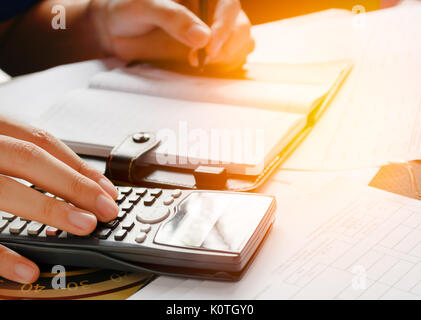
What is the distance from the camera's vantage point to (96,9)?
89cm

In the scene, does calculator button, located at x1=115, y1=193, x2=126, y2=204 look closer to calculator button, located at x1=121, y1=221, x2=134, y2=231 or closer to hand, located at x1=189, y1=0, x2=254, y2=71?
calculator button, located at x1=121, y1=221, x2=134, y2=231

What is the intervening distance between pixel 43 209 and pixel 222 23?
1.53ft

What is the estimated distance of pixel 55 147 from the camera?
432mm

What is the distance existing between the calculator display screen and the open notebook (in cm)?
6

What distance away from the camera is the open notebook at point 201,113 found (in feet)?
1.49

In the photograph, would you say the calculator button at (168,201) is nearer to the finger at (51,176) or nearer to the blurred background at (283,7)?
the finger at (51,176)

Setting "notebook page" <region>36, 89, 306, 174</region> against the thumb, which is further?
the thumb

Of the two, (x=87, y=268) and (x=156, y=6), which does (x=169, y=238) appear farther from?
(x=156, y=6)

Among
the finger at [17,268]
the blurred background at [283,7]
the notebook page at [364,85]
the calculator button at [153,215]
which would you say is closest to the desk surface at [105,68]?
the notebook page at [364,85]

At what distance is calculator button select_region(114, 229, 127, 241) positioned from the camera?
346 mm

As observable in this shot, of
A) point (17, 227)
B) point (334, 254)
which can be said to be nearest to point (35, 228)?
point (17, 227)

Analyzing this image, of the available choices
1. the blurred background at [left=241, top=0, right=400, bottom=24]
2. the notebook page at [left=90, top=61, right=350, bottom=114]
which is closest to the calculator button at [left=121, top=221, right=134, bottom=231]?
the notebook page at [left=90, top=61, right=350, bottom=114]

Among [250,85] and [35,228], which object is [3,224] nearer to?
[35,228]

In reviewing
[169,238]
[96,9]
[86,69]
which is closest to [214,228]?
[169,238]
